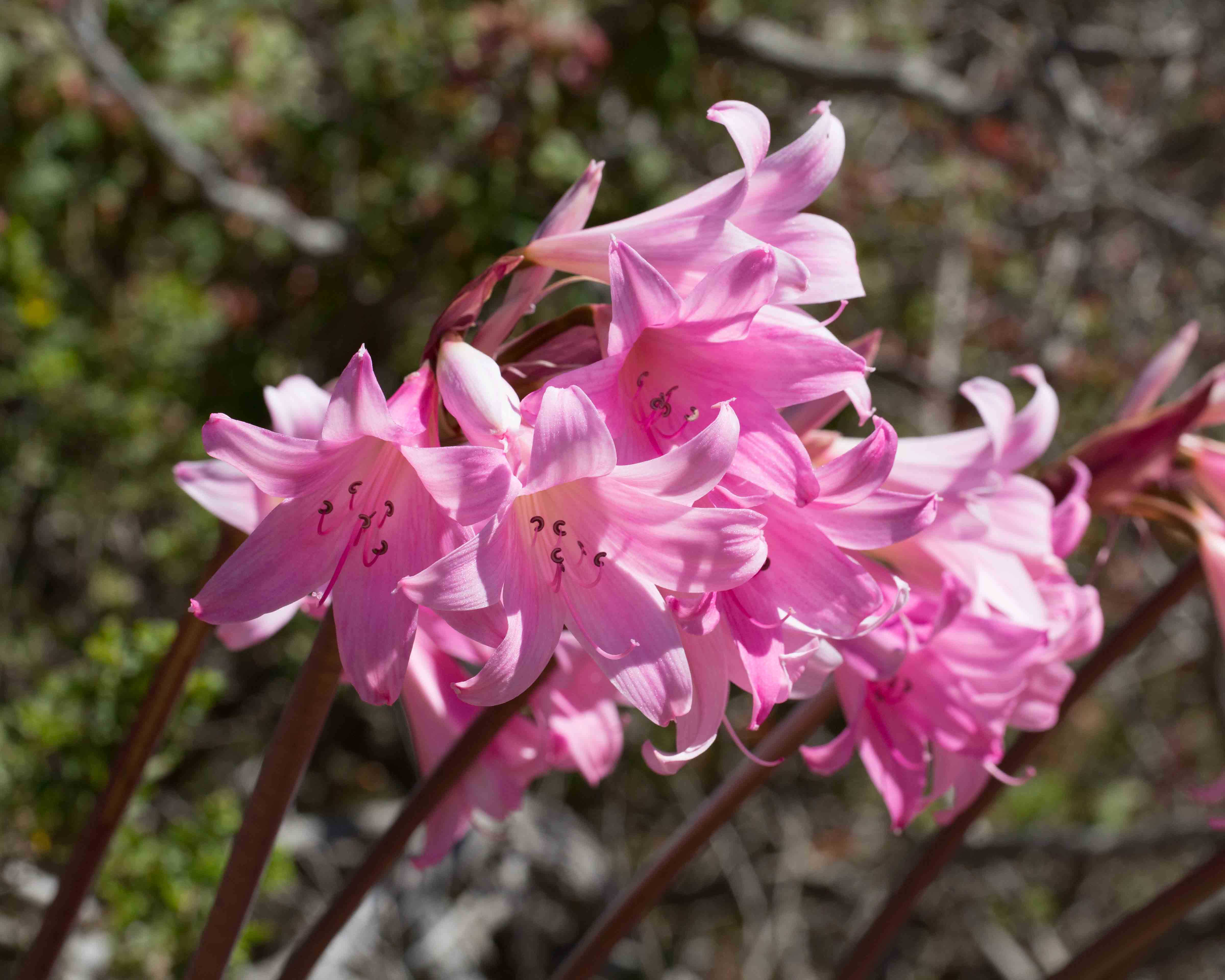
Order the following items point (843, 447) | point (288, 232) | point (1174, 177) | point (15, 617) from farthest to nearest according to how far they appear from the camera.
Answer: point (1174, 177), point (15, 617), point (288, 232), point (843, 447)

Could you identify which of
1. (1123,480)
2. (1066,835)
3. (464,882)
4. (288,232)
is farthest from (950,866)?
(288,232)

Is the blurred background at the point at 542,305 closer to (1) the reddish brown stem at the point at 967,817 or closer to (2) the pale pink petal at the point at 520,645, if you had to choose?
(1) the reddish brown stem at the point at 967,817

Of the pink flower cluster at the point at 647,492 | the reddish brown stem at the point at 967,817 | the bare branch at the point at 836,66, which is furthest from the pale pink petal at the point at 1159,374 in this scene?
the bare branch at the point at 836,66

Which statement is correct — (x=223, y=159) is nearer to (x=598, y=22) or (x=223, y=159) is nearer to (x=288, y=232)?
(x=288, y=232)

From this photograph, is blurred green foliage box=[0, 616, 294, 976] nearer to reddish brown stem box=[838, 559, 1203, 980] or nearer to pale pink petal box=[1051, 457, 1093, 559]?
reddish brown stem box=[838, 559, 1203, 980]

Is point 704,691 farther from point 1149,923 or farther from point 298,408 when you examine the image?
point 1149,923

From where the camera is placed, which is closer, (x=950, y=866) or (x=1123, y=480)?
(x=1123, y=480)

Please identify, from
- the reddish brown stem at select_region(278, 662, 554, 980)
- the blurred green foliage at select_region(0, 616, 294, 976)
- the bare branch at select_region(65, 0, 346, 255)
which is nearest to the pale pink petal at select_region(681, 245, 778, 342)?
the reddish brown stem at select_region(278, 662, 554, 980)
